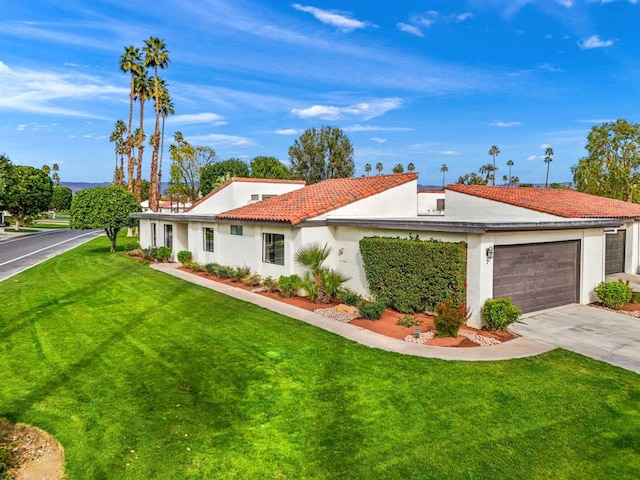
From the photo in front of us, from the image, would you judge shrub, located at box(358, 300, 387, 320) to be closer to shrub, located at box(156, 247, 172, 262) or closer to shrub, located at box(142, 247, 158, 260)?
shrub, located at box(156, 247, 172, 262)

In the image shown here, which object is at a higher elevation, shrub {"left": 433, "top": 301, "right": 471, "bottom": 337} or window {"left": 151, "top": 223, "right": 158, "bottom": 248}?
window {"left": 151, "top": 223, "right": 158, "bottom": 248}

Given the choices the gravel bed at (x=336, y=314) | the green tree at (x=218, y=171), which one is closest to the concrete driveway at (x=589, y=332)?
the gravel bed at (x=336, y=314)

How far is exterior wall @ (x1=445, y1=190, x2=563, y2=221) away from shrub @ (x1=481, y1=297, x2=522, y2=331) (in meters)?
8.36

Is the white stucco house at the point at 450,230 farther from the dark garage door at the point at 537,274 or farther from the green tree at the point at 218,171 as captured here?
the green tree at the point at 218,171

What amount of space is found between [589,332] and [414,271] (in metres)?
4.89

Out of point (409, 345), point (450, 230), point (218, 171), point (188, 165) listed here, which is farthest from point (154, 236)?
point (188, 165)

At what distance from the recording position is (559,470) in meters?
5.73

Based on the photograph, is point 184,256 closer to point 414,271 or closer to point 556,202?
point 414,271

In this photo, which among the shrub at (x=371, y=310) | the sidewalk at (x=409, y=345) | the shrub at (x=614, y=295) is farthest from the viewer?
the shrub at (x=614, y=295)

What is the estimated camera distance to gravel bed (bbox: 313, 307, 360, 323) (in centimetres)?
1359

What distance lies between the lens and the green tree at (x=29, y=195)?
5684 cm

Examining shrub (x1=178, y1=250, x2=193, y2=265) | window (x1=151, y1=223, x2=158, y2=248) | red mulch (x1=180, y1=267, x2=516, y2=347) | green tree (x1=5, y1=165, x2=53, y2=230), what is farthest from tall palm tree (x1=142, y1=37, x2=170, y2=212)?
red mulch (x1=180, y1=267, x2=516, y2=347)

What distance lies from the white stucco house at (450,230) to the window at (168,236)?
0.12 meters

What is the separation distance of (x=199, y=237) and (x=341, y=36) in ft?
47.6
